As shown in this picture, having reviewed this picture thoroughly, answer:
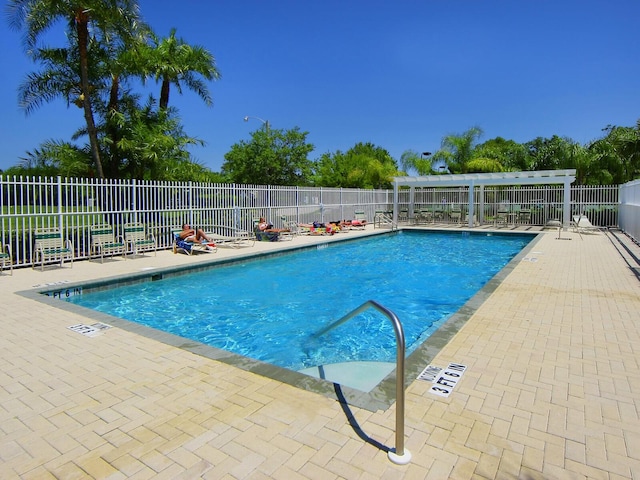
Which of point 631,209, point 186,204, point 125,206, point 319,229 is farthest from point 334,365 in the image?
point 631,209

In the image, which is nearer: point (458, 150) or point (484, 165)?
point (484, 165)

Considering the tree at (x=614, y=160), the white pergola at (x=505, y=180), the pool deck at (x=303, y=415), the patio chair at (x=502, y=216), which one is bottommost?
the pool deck at (x=303, y=415)

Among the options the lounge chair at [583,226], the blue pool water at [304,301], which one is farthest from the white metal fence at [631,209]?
the blue pool water at [304,301]

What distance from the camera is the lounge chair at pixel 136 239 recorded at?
11281 millimetres

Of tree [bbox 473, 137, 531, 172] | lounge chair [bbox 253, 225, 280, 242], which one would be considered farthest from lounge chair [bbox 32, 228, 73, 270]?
tree [bbox 473, 137, 531, 172]

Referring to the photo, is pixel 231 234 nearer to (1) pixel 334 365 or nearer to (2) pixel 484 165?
(1) pixel 334 365

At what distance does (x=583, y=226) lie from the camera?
1855 cm

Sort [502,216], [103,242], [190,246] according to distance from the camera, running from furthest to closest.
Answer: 1. [502,216]
2. [190,246]
3. [103,242]

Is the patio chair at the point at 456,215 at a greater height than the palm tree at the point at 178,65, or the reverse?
the palm tree at the point at 178,65

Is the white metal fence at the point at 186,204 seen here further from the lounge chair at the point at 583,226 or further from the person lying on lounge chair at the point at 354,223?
the lounge chair at the point at 583,226

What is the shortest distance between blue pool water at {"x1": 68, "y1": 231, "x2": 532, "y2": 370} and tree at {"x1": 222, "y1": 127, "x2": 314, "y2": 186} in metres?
17.8

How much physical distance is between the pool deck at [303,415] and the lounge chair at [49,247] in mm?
5074

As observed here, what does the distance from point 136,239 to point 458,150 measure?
26.9 meters

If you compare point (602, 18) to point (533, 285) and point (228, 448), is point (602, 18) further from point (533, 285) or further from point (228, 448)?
point (228, 448)
